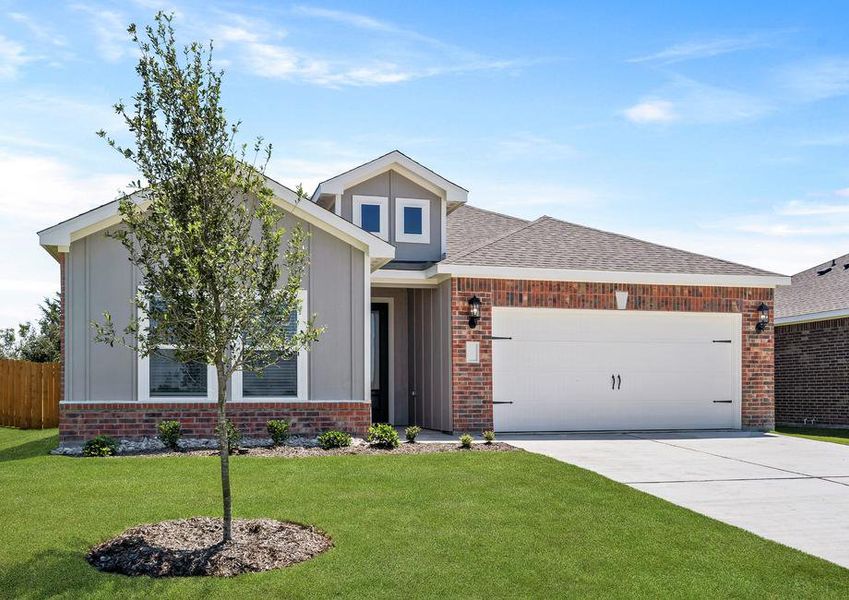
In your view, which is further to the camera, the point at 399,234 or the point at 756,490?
the point at 399,234

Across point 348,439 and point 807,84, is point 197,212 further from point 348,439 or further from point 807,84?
point 807,84

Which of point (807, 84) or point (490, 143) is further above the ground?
point (807, 84)

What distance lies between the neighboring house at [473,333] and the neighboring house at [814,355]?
3.05 meters

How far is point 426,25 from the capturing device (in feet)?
36.6

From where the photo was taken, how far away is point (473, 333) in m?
14.2

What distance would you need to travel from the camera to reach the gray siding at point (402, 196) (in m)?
15.7

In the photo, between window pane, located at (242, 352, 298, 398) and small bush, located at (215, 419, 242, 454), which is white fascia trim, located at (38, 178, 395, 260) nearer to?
window pane, located at (242, 352, 298, 398)

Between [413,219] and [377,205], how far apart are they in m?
0.75

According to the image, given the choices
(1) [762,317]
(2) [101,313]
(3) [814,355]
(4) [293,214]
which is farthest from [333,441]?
(3) [814,355]

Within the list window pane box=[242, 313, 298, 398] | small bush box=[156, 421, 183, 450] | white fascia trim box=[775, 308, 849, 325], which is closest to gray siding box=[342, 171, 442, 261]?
window pane box=[242, 313, 298, 398]

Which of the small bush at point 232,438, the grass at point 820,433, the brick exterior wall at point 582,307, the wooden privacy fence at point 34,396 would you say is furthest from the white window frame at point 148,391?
the grass at point 820,433

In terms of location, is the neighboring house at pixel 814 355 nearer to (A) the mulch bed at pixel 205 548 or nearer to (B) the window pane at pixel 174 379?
(B) the window pane at pixel 174 379

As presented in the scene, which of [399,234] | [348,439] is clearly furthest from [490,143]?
[348,439]

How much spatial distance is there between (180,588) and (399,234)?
10575mm
